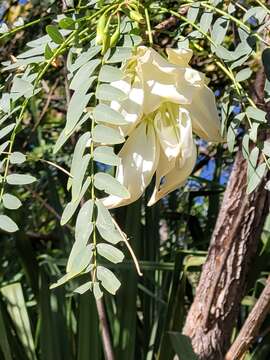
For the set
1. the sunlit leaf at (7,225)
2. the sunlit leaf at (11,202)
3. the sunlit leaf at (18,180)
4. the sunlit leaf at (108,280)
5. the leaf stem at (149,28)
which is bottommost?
the sunlit leaf at (108,280)

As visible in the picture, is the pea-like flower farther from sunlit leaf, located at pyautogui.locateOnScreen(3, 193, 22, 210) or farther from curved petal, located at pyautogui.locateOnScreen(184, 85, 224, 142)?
sunlit leaf, located at pyautogui.locateOnScreen(3, 193, 22, 210)

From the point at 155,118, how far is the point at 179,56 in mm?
62

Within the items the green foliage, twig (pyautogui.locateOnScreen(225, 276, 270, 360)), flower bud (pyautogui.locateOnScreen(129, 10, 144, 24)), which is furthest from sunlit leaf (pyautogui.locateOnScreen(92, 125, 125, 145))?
twig (pyautogui.locateOnScreen(225, 276, 270, 360))

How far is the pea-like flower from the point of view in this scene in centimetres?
54

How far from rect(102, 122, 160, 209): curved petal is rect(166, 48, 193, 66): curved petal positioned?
0.06 meters

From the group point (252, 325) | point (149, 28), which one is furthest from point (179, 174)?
point (252, 325)

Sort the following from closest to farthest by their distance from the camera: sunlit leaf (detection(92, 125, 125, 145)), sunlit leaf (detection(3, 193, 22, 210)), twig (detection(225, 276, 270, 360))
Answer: sunlit leaf (detection(92, 125, 125, 145)) < sunlit leaf (detection(3, 193, 22, 210)) < twig (detection(225, 276, 270, 360))

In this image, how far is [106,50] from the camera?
0.55 m

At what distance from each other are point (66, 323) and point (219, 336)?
0.39m

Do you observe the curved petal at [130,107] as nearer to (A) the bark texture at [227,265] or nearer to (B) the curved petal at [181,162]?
(B) the curved petal at [181,162]

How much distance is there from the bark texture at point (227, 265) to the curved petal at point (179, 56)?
70cm

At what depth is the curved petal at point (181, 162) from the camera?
0.55m

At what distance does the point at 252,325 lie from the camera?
1229 millimetres

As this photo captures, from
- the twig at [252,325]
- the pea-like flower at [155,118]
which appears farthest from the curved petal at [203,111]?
the twig at [252,325]
